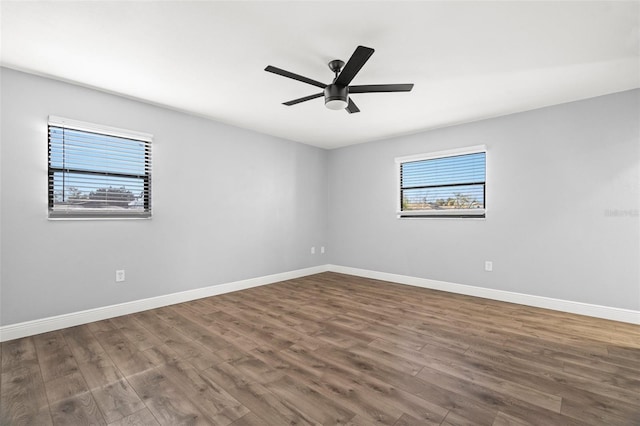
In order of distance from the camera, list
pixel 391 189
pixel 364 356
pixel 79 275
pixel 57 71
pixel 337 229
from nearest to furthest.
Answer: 1. pixel 364 356
2. pixel 57 71
3. pixel 79 275
4. pixel 391 189
5. pixel 337 229

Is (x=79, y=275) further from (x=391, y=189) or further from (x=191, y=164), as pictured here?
(x=391, y=189)

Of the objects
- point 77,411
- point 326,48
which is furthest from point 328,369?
point 326,48

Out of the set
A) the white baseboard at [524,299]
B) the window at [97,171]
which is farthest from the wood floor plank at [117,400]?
the white baseboard at [524,299]

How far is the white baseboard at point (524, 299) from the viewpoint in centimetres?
315

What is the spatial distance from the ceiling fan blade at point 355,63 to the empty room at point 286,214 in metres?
0.02

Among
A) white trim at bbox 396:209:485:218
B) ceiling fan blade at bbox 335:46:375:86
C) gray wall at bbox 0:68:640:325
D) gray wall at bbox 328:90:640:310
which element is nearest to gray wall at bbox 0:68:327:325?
gray wall at bbox 0:68:640:325

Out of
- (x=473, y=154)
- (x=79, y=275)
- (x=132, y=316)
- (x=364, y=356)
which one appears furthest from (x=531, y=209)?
(x=79, y=275)

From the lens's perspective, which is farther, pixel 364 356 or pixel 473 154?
pixel 473 154

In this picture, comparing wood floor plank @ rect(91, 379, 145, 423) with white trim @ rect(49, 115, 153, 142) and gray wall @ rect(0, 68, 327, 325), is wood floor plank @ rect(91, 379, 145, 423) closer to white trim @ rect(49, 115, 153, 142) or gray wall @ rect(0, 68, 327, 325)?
gray wall @ rect(0, 68, 327, 325)

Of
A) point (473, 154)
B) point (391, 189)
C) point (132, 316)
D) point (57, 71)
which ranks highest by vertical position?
point (57, 71)

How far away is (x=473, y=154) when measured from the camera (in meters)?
4.21

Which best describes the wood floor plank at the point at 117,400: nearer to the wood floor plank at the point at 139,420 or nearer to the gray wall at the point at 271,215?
the wood floor plank at the point at 139,420

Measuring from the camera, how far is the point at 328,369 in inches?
83.0

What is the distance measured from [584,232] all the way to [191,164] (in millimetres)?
4947
